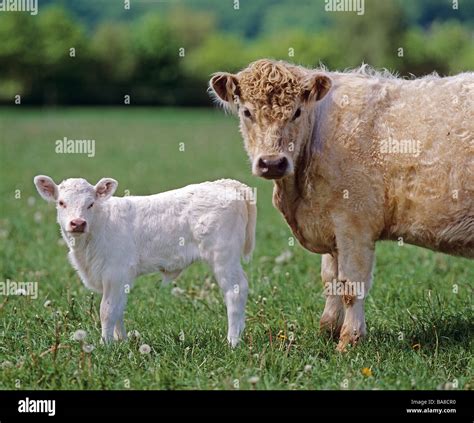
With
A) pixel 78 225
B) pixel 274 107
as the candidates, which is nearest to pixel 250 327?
pixel 78 225

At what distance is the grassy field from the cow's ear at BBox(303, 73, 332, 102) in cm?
195

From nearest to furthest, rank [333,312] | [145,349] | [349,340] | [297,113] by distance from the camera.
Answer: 1. [145,349]
2. [297,113]
3. [349,340]
4. [333,312]

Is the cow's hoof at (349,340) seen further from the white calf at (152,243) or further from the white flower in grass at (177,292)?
the white flower in grass at (177,292)

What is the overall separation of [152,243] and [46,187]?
940 millimetres

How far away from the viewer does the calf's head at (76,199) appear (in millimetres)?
6660

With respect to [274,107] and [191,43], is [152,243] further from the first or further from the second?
[191,43]

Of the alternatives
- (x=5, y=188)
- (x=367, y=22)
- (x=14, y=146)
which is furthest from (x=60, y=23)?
(x=5, y=188)

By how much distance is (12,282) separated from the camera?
9.71m

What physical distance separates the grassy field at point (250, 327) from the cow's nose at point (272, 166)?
1.32 metres

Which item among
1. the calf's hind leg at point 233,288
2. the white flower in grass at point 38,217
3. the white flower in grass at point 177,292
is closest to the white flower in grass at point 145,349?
the calf's hind leg at point 233,288

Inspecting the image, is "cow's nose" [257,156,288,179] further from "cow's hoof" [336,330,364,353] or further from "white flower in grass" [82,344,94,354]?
"white flower in grass" [82,344,94,354]

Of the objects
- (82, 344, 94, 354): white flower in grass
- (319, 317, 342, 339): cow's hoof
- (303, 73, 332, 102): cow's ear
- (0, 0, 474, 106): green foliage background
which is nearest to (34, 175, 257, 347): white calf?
(82, 344, 94, 354): white flower in grass

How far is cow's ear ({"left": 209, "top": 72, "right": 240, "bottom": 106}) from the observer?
22.9 ft

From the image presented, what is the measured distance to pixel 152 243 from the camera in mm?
7070
